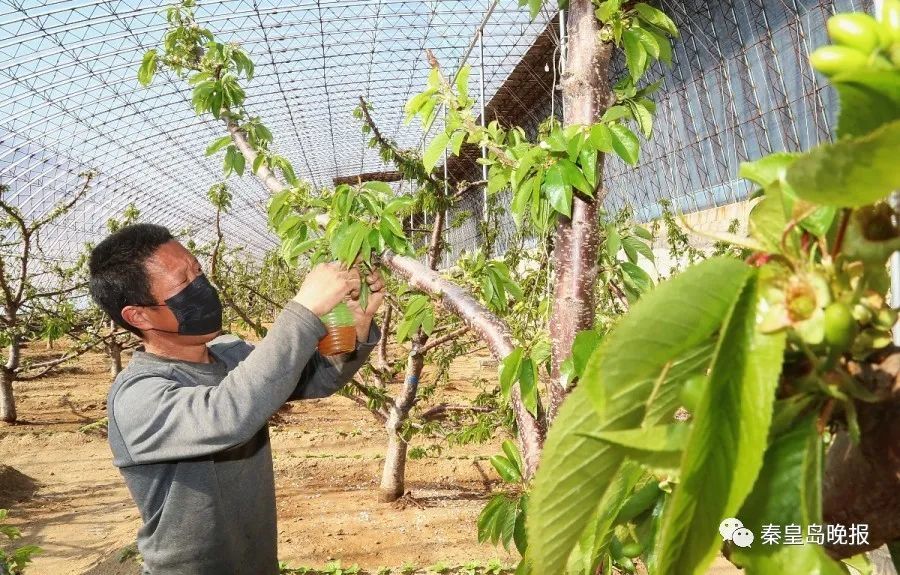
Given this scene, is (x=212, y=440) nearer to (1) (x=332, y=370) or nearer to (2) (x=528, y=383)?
(1) (x=332, y=370)

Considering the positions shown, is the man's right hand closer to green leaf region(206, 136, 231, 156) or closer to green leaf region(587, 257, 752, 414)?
green leaf region(206, 136, 231, 156)

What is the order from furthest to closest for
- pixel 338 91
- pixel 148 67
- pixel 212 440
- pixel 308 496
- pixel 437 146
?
pixel 338 91, pixel 308 496, pixel 148 67, pixel 212 440, pixel 437 146

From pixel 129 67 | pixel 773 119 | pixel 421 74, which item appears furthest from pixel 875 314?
pixel 421 74

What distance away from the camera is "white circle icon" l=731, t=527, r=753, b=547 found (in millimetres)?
482

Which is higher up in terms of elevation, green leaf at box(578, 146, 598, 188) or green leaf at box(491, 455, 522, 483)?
green leaf at box(578, 146, 598, 188)

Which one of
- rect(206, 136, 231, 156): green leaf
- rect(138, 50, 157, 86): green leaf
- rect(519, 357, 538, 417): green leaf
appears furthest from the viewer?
rect(138, 50, 157, 86): green leaf

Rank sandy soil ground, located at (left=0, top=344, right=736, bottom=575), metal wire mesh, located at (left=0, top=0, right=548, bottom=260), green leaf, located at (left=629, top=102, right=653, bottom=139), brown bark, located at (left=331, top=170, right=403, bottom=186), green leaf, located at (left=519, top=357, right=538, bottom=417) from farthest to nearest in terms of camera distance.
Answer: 1. metal wire mesh, located at (left=0, top=0, right=548, bottom=260)
2. sandy soil ground, located at (left=0, top=344, right=736, bottom=575)
3. brown bark, located at (left=331, top=170, right=403, bottom=186)
4. green leaf, located at (left=629, top=102, right=653, bottom=139)
5. green leaf, located at (left=519, top=357, right=538, bottom=417)

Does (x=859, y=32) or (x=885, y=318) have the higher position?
(x=859, y=32)

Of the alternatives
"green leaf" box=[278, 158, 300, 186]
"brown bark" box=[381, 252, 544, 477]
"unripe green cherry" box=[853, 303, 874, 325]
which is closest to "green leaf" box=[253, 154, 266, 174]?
"green leaf" box=[278, 158, 300, 186]

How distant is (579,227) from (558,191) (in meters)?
0.09

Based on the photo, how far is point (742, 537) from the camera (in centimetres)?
48

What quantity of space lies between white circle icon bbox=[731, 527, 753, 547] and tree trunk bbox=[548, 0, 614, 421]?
1.96 ft

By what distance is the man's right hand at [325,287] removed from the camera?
1.58 m

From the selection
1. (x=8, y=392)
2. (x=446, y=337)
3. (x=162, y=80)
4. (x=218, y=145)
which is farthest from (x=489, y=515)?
(x=162, y=80)
